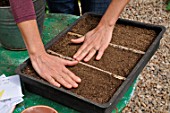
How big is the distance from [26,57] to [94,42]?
1.24ft

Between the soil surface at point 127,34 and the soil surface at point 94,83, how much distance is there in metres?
0.27

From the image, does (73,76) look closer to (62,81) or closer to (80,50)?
(62,81)

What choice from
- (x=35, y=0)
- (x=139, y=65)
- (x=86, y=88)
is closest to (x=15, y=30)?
(x=35, y=0)

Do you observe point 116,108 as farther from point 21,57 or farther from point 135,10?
point 135,10

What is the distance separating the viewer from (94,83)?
4.39ft

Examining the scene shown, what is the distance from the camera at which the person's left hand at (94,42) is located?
1508 mm

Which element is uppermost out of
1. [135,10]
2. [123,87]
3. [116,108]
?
[123,87]

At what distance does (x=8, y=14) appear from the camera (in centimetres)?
156

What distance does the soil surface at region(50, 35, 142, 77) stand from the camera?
1419 mm

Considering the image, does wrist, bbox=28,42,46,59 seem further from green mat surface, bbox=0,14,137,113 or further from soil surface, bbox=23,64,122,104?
green mat surface, bbox=0,14,137,113

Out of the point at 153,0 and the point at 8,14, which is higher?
the point at 8,14

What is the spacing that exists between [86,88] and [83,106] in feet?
0.29

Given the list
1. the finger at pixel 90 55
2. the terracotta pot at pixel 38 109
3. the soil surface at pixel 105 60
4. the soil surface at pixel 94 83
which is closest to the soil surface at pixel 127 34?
the soil surface at pixel 105 60

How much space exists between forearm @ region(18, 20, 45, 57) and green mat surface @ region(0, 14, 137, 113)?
198mm
